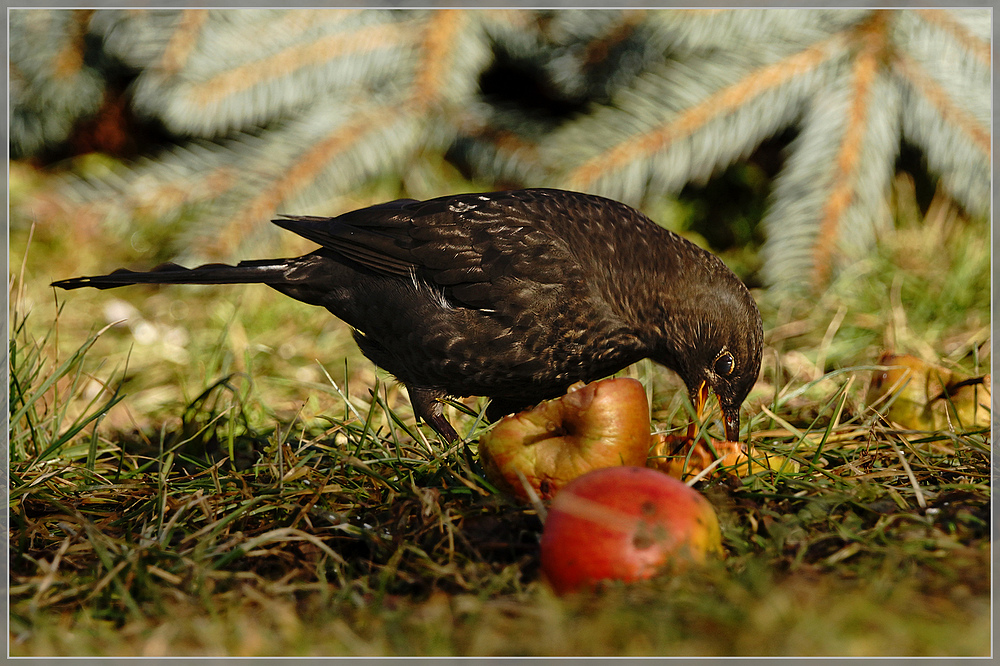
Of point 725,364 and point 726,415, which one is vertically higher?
point 725,364

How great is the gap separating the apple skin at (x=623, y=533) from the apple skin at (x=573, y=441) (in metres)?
0.32

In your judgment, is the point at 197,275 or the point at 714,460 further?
Result: the point at 197,275

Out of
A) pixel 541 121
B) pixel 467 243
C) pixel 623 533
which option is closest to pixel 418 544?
pixel 623 533

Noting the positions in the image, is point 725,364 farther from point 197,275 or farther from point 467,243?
point 197,275

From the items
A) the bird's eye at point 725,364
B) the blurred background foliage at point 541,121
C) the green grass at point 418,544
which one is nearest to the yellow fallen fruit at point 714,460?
the green grass at point 418,544

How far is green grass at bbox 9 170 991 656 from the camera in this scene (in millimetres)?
1374

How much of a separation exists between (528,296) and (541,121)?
268 cm

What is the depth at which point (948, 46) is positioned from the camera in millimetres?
3729

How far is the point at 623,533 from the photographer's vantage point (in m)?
1.56

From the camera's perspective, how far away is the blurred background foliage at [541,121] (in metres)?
3.89

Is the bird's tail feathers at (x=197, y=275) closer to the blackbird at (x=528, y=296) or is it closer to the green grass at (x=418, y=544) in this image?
the blackbird at (x=528, y=296)

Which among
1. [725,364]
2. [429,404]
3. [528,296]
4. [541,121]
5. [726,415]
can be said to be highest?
[541,121]

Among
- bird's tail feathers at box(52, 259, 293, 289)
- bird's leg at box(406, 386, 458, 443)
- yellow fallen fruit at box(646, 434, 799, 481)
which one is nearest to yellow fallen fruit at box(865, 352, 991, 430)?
yellow fallen fruit at box(646, 434, 799, 481)

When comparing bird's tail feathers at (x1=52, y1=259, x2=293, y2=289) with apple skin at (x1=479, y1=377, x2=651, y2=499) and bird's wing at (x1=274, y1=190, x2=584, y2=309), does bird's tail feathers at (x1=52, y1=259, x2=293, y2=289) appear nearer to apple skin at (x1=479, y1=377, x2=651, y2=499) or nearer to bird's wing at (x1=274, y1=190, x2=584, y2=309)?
bird's wing at (x1=274, y1=190, x2=584, y2=309)
